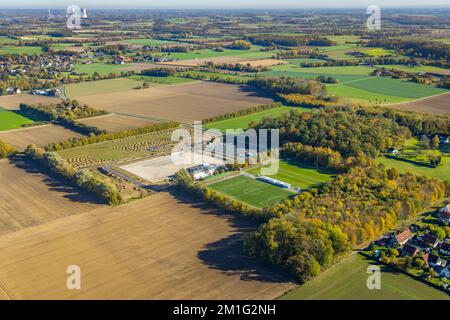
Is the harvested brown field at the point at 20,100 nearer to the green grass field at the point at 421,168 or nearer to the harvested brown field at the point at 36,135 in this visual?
the harvested brown field at the point at 36,135

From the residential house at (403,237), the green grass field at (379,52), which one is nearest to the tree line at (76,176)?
the residential house at (403,237)

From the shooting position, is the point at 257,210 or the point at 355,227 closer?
the point at 355,227

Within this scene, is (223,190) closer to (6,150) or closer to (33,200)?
(33,200)

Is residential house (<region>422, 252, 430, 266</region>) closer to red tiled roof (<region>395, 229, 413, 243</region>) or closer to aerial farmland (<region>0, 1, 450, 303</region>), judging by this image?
aerial farmland (<region>0, 1, 450, 303</region>)

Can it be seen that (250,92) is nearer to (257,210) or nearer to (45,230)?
(257,210)

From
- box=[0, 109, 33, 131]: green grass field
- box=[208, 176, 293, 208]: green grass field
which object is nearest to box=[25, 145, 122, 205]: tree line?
box=[208, 176, 293, 208]: green grass field
